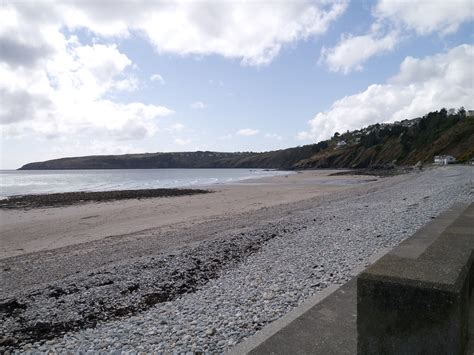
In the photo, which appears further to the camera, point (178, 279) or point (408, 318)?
point (178, 279)

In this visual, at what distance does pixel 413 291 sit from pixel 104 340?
436cm

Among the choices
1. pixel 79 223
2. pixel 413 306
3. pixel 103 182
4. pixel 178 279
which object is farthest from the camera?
pixel 103 182

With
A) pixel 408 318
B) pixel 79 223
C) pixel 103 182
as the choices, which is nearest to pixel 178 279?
pixel 408 318

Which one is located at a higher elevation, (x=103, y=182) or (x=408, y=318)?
(x=103, y=182)

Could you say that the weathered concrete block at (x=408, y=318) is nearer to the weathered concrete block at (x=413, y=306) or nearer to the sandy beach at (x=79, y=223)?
the weathered concrete block at (x=413, y=306)

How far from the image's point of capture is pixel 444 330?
246 cm

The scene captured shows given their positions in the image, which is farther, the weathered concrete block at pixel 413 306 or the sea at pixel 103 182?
the sea at pixel 103 182

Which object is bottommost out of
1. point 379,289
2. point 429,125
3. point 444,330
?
point 444,330

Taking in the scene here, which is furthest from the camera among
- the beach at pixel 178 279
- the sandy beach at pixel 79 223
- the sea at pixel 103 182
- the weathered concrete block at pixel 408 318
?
the sea at pixel 103 182

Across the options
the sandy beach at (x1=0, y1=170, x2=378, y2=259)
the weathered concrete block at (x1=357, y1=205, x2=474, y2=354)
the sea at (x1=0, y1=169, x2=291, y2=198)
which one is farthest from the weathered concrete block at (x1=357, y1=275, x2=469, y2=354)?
the sea at (x1=0, y1=169, x2=291, y2=198)

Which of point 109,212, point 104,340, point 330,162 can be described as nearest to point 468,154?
point 330,162

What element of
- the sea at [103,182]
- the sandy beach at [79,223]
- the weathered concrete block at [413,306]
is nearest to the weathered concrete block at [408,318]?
the weathered concrete block at [413,306]

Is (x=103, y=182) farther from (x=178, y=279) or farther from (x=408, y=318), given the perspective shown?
(x=408, y=318)

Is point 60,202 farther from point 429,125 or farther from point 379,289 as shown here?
point 429,125
